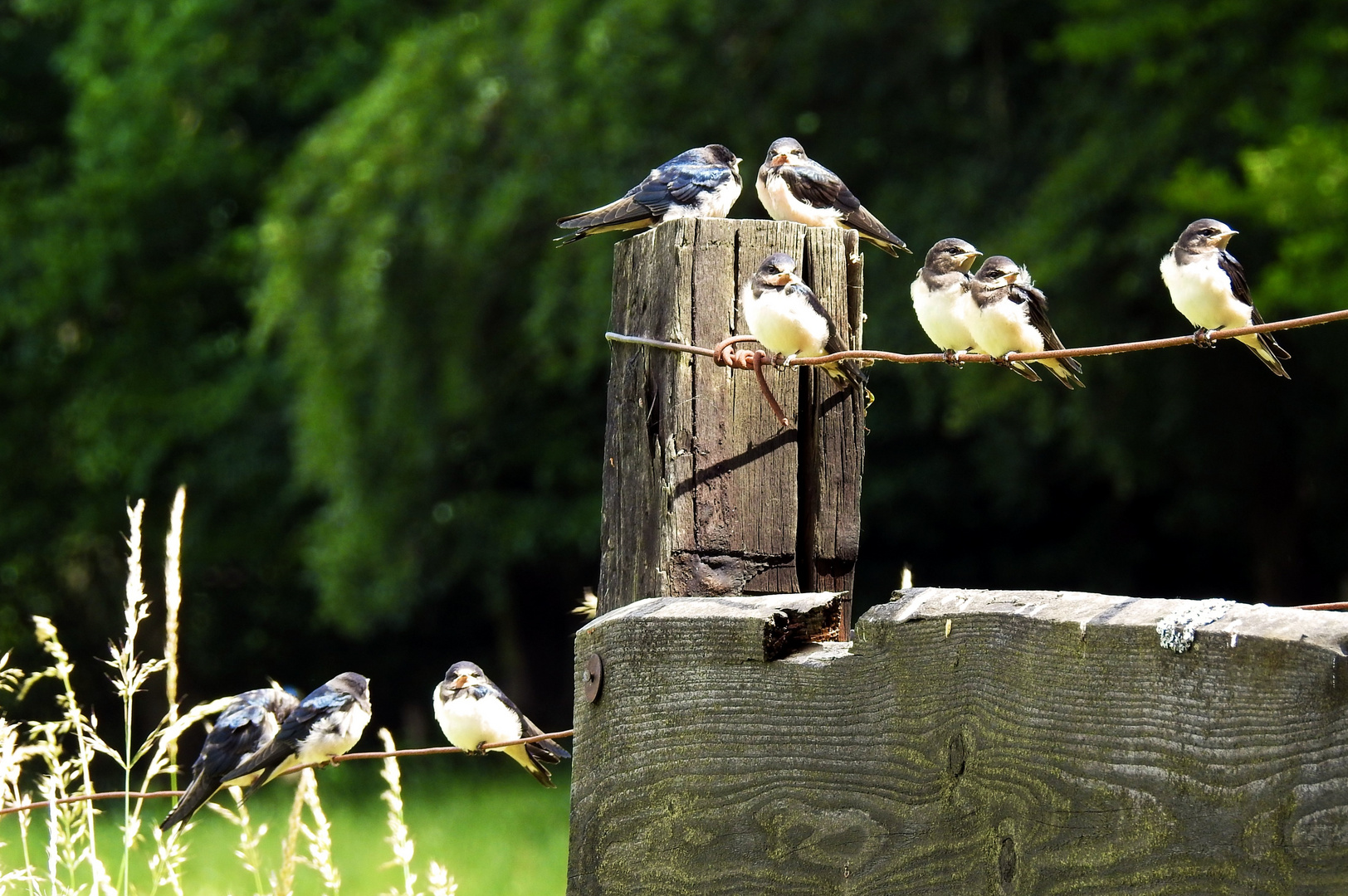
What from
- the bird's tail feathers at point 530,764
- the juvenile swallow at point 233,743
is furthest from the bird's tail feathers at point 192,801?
the bird's tail feathers at point 530,764

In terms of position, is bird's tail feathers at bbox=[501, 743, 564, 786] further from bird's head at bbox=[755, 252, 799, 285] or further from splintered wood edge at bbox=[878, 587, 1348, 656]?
splintered wood edge at bbox=[878, 587, 1348, 656]

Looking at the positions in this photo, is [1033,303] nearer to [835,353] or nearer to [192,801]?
[835,353]

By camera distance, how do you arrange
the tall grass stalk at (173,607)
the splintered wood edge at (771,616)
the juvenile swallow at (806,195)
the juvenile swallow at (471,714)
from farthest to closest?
the juvenile swallow at (471,714), the juvenile swallow at (806,195), the tall grass stalk at (173,607), the splintered wood edge at (771,616)

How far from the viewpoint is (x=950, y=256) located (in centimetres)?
339

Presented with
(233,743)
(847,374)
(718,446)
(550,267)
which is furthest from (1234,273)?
(550,267)

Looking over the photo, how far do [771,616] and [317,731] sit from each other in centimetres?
235

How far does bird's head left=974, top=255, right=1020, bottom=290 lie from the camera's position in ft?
11.0

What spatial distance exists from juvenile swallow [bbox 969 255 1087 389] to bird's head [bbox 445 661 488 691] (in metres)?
1.89

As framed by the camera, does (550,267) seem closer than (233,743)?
No

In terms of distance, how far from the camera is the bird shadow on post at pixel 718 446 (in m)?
2.26

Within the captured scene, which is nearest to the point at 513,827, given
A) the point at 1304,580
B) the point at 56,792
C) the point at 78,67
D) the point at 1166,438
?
the point at 1166,438

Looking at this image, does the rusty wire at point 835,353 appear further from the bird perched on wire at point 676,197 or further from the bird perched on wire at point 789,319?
the bird perched on wire at point 676,197

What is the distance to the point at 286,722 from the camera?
12.3 ft

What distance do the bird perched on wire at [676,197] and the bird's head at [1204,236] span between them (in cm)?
122
